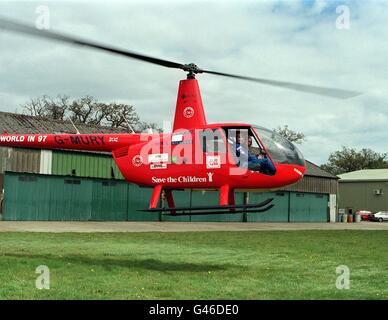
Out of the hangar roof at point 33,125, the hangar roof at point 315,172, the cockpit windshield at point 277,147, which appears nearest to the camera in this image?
the cockpit windshield at point 277,147

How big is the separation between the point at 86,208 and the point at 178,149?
30869 mm

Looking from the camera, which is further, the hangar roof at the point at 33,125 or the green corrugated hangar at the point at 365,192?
the green corrugated hangar at the point at 365,192

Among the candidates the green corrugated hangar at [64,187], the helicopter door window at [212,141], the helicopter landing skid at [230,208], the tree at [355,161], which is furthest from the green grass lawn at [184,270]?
the tree at [355,161]

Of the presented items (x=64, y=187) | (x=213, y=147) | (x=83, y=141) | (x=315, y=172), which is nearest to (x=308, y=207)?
(x=315, y=172)

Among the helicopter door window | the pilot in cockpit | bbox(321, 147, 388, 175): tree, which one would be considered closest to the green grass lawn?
the pilot in cockpit

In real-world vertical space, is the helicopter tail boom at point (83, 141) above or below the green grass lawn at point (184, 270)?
above

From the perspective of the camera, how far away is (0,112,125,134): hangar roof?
4228 cm

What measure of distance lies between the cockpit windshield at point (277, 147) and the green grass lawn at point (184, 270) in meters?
2.87

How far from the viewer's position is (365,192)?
267 ft

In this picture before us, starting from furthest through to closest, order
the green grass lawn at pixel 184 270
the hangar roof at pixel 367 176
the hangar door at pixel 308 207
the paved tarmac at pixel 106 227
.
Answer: the hangar roof at pixel 367 176 < the hangar door at pixel 308 207 < the paved tarmac at pixel 106 227 < the green grass lawn at pixel 184 270

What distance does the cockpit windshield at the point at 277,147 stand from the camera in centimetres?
1240

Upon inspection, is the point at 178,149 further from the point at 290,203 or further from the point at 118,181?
the point at 290,203

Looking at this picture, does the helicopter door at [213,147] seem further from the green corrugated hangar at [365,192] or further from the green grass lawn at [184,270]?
the green corrugated hangar at [365,192]

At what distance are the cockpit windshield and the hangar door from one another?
4558cm
